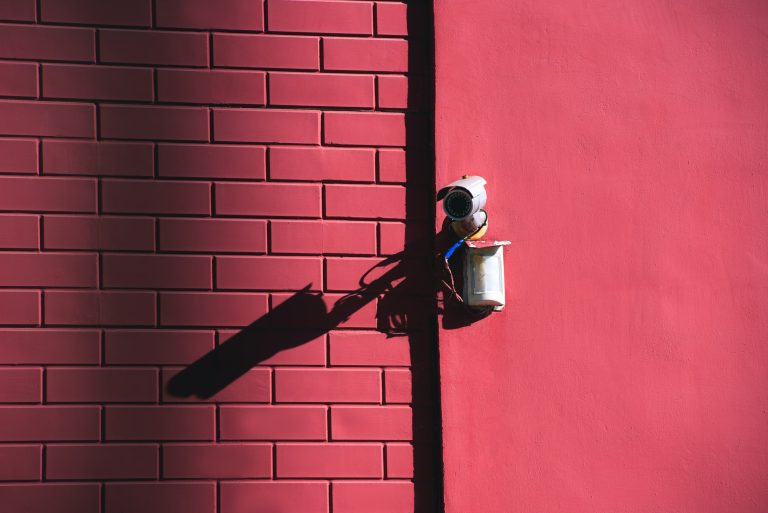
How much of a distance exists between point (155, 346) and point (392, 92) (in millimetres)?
1281

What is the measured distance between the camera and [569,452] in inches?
94.0

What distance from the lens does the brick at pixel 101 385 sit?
2.30 m

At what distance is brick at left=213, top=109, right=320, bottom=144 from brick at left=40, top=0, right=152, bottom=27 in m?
0.45

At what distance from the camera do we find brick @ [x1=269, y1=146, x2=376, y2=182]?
94.4 inches

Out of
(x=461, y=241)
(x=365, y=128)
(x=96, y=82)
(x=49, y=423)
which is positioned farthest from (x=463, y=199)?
(x=49, y=423)

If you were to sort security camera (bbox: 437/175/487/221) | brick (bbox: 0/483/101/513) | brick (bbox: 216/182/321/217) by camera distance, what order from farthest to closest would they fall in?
brick (bbox: 216/182/321/217) < brick (bbox: 0/483/101/513) < security camera (bbox: 437/175/487/221)

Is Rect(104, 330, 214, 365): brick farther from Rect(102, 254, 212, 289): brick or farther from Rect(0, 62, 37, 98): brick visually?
Rect(0, 62, 37, 98): brick

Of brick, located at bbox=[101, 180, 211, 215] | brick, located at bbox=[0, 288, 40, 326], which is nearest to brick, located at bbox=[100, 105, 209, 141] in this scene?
brick, located at bbox=[101, 180, 211, 215]

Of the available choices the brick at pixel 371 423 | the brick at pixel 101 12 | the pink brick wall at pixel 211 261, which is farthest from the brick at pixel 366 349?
the brick at pixel 101 12

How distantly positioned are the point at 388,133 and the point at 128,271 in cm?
108

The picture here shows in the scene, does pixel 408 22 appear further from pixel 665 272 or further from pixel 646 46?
pixel 665 272

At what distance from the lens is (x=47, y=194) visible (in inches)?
92.0

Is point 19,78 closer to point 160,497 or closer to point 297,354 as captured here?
point 297,354

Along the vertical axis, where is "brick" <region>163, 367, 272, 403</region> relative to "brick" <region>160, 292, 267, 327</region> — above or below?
below
